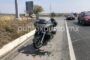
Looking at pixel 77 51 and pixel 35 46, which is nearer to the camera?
pixel 77 51

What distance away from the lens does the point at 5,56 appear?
380 inches

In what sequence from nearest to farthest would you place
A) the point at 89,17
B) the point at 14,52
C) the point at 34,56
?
the point at 34,56
the point at 14,52
the point at 89,17

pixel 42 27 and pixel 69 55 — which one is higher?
pixel 42 27

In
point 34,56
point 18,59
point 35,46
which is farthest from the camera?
point 35,46

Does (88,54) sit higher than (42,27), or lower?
lower

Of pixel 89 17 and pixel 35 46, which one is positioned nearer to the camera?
pixel 35 46

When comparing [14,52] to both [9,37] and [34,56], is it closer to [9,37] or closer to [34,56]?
[34,56]

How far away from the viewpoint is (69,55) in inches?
388

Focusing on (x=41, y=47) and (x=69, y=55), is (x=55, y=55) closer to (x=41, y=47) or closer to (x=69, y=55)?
(x=69, y=55)

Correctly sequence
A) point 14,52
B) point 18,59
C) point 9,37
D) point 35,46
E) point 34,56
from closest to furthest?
point 18,59
point 34,56
point 14,52
point 35,46
point 9,37

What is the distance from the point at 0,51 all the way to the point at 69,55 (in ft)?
9.63

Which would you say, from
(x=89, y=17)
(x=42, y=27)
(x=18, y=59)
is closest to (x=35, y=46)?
(x=42, y=27)

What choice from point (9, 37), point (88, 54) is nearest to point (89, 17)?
point (9, 37)

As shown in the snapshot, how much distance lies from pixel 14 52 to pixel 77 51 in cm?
282
